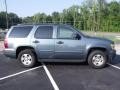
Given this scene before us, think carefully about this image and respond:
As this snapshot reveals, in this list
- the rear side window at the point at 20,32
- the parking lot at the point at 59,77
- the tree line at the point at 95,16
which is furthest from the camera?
the tree line at the point at 95,16

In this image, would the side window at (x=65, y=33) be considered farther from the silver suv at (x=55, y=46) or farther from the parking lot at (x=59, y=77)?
the parking lot at (x=59, y=77)

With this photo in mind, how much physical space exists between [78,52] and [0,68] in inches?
125

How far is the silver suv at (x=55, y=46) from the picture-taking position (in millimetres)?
11273

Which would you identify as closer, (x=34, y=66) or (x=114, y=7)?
(x=34, y=66)

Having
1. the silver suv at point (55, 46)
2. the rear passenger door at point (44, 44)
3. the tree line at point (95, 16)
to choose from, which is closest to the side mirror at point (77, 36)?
the silver suv at point (55, 46)

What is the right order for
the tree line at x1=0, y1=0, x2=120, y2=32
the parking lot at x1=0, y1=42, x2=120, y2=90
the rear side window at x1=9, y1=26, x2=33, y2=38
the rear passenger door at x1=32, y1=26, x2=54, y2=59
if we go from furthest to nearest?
the tree line at x1=0, y1=0, x2=120, y2=32 < the rear side window at x1=9, y1=26, x2=33, y2=38 < the rear passenger door at x1=32, y1=26, x2=54, y2=59 < the parking lot at x1=0, y1=42, x2=120, y2=90

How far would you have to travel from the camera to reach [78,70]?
1084 centimetres

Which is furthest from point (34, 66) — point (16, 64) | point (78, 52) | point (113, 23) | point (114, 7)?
point (114, 7)

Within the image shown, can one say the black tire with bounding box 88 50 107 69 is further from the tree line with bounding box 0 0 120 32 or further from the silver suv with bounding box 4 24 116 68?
the tree line with bounding box 0 0 120 32

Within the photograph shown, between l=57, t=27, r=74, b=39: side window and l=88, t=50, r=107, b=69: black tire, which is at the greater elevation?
l=57, t=27, r=74, b=39: side window

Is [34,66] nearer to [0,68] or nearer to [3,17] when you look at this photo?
[0,68]

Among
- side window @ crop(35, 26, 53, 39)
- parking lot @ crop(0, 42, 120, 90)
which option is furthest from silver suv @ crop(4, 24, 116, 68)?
parking lot @ crop(0, 42, 120, 90)

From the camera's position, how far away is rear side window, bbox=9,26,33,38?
11.7 metres

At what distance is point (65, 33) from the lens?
11523 millimetres
